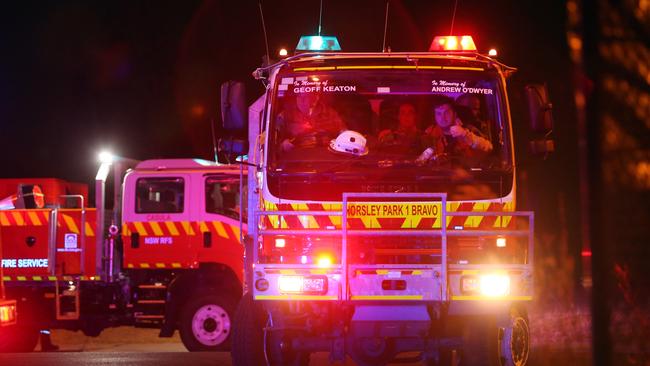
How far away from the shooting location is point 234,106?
10438 mm

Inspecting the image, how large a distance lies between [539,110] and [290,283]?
2879 mm

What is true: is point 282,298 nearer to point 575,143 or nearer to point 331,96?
point 331,96

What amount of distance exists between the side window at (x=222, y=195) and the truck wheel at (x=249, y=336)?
22.8ft

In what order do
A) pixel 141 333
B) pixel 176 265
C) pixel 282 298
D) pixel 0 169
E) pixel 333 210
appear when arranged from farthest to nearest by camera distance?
1. pixel 0 169
2. pixel 141 333
3. pixel 176 265
4. pixel 333 210
5. pixel 282 298

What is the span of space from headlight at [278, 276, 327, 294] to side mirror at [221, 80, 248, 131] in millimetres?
1737

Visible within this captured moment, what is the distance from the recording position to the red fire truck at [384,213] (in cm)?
947

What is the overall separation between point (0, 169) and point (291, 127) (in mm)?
23702

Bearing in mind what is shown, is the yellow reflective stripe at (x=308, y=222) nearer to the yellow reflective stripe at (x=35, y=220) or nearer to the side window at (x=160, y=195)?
the side window at (x=160, y=195)

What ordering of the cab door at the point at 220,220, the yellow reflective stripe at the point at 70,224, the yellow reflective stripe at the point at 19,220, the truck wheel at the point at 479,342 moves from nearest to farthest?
the truck wheel at the point at 479,342 → the cab door at the point at 220,220 → the yellow reflective stripe at the point at 70,224 → the yellow reflective stripe at the point at 19,220

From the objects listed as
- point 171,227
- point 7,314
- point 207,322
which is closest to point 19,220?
point 171,227

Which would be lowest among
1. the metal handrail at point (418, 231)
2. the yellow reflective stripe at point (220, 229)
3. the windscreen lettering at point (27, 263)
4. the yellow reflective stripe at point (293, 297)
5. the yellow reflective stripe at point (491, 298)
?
the yellow reflective stripe at point (491, 298)

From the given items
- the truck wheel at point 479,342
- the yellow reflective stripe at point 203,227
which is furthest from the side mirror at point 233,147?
the yellow reflective stripe at point 203,227

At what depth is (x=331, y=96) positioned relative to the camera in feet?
35.1

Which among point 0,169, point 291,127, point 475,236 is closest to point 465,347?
point 475,236
